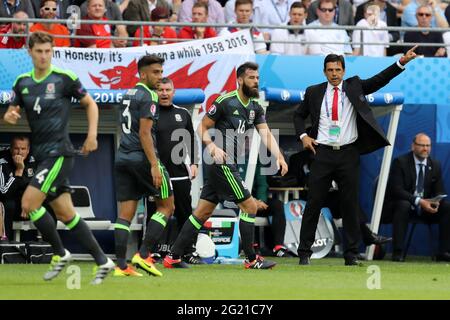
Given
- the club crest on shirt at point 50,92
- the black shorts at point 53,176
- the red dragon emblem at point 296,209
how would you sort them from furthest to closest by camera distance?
the red dragon emblem at point 296,209
the club crest on shirt at point 50,92
the black shorts at point 53,176

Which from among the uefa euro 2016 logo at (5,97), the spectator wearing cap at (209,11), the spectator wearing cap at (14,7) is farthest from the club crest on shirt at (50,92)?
the spectator wearing cap at (209,11)

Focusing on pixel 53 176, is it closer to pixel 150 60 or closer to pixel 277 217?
pixel 150 60

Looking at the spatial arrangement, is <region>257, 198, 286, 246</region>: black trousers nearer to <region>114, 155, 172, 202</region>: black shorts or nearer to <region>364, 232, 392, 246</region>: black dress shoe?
<region>364, 232, 392, 246</region>: black dress shoe

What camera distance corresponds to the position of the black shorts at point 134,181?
1273 centimetres

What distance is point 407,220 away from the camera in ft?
59.0

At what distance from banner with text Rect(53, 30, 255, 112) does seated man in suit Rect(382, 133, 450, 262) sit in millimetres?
2763

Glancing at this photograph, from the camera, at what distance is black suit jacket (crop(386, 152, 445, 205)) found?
59.9 ft

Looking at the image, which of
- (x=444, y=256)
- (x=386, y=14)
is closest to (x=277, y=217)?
(x=444, y=256)

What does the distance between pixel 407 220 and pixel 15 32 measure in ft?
20.7

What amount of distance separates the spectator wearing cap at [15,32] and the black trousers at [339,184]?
505cm

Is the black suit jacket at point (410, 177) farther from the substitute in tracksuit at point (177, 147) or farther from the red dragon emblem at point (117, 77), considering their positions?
the red dragon emblem at point (117, 77)

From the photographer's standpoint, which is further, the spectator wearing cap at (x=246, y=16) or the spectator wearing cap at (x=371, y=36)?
the spectator wearing cap at (x=371, y=36)

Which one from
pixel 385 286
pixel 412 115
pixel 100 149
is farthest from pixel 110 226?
pixel 385 286

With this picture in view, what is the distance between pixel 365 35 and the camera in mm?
20500
